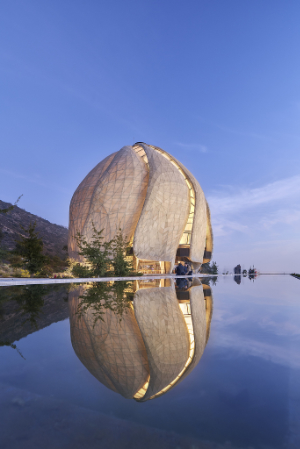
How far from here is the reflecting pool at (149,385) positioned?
5.00ft

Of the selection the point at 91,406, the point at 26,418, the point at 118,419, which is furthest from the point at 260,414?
the point at 26,418

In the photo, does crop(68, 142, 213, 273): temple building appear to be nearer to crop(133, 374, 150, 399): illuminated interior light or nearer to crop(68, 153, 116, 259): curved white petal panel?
crop(68, 153, 116, 259): curved white petal panel

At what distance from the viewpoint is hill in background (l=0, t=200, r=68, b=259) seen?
165ft

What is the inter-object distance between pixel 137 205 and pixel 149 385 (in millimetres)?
27129

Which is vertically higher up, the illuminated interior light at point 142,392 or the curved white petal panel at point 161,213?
the curved white petal panel at point 161,213

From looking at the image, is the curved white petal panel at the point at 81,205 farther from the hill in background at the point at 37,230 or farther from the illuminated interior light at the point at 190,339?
the illuminated interior light at the point at 190,339

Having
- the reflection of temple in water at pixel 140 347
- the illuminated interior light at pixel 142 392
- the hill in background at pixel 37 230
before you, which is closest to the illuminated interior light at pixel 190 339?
the reflection of temple in water at pixel 140 347

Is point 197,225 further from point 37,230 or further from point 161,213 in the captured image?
point 37,230

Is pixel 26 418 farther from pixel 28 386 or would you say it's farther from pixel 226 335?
pixel 226 335

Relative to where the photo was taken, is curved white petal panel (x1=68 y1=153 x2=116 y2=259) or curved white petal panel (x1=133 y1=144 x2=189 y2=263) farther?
curved white petal panel (x1=68 y1=153 x2=116 y2=259)

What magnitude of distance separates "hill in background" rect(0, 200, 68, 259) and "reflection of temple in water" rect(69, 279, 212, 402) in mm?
46533

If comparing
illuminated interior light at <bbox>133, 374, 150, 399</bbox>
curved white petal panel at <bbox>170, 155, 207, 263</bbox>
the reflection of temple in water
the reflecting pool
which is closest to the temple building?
curved white petal panel at <bbox>170, 155, 207, 263</bbox>

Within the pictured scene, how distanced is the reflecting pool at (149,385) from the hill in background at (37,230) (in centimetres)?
4770

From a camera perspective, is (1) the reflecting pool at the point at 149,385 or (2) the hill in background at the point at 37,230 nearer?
(1) the reflecting pool at the point at 149,385
